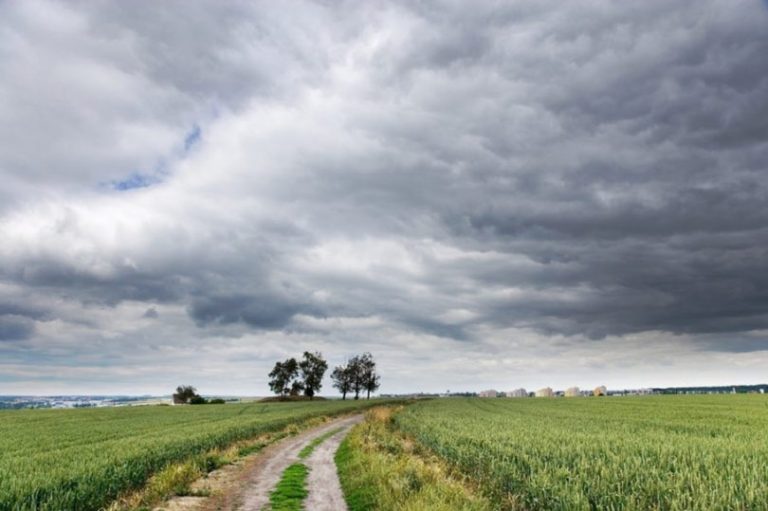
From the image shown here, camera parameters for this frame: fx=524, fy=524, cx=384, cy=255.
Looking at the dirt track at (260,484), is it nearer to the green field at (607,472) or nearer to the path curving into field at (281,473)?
the path curving into field at (281,473)

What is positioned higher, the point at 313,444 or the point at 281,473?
the point at 313,444

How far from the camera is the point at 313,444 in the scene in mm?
39094

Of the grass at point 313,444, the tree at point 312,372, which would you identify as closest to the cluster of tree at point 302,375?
the tree at point 312,372

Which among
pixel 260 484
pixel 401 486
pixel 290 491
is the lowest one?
pixel 260 484

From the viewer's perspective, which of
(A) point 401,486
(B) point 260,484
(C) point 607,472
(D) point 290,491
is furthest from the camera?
(B) point 260,484

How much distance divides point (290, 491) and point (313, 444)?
1913 centimetres

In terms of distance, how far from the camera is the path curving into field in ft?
62.0

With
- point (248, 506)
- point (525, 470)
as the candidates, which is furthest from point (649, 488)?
point (248, 506)

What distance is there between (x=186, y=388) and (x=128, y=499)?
19699 cm

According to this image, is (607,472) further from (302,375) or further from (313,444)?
(302,375)

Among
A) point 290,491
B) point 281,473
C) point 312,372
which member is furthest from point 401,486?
point 312,372

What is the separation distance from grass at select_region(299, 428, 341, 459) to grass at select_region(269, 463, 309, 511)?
20.6 feet

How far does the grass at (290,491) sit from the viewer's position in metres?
18.2

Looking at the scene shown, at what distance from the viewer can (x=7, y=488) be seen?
52.9 feet
